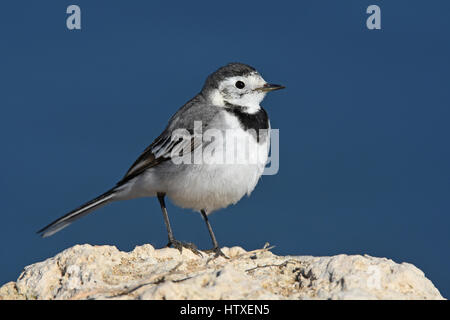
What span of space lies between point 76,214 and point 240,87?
2640mm

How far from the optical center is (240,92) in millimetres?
7812

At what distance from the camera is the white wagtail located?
723 centimetres

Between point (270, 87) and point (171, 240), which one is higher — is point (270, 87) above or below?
above

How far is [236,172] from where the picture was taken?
7180 millimetres

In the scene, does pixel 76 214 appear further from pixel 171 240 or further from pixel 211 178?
pixel 211 178

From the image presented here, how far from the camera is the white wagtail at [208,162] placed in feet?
23.7

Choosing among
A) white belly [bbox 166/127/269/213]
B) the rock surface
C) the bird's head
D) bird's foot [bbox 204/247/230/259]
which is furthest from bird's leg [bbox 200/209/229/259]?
the bird's head

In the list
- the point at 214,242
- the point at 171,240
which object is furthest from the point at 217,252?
the point at 171,240

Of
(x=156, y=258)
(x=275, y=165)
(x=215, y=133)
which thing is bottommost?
(x=156, y=258)

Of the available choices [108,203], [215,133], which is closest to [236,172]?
[215,133]
